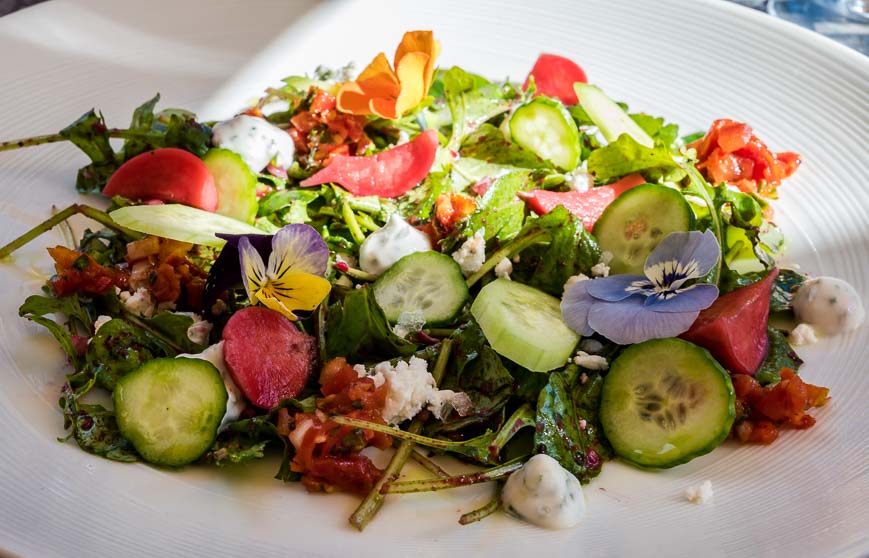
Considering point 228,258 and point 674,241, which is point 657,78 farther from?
point 228,258

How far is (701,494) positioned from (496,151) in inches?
59.5

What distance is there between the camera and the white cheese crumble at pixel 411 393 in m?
2.07

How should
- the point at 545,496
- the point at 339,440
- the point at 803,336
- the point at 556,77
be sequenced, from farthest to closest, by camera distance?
1. the point at 556,77
2. the point at 803,336
3. the point at 339,440
4. the point at 545,496

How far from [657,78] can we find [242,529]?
2.70 m

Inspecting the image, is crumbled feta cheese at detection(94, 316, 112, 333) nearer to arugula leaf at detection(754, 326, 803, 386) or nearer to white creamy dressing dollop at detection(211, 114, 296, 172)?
white creamy dressing dollop at detection(211, 114, 296, 172)

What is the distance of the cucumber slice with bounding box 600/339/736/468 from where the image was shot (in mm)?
2029

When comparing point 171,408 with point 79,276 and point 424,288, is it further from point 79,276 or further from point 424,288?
point 424,288

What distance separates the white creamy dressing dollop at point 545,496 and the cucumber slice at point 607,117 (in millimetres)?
1405

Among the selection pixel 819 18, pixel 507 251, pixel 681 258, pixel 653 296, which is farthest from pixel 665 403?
pixel 819 18

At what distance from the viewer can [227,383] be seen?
2125 mm

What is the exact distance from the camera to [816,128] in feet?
11.0

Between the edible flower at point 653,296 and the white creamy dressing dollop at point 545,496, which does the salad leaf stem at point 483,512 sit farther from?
the edible flower at point 653,296

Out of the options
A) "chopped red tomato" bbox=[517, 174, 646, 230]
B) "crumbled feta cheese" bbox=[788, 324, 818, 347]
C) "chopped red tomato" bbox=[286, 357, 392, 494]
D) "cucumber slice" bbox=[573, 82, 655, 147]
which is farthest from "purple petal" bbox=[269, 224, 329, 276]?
"crumbled feta cheese" bbox=[788, 324, 818, 347]

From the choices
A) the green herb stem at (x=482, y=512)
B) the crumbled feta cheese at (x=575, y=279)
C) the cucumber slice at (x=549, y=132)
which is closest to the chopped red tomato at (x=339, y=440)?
the green herb stem at (x=482, y=512)
